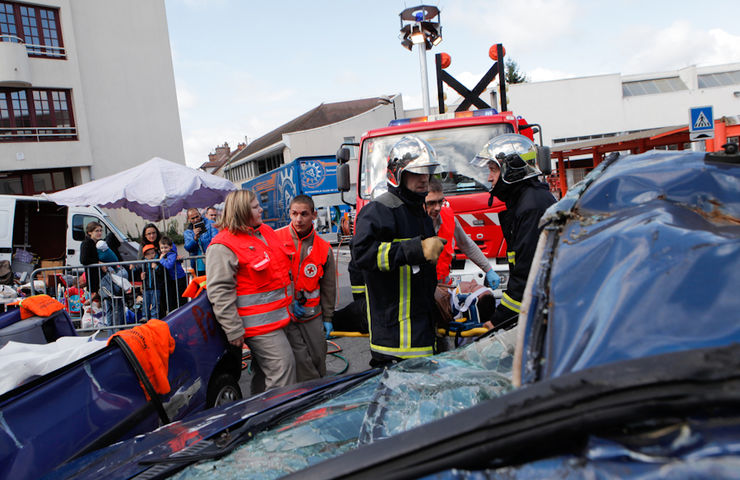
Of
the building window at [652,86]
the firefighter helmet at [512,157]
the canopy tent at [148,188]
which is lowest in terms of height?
the firefighter helmet at [512,157]

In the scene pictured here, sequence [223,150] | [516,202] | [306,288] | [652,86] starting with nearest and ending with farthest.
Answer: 1. [516,202]
2. [306,288]
3. [652,86]
4. [223,150]

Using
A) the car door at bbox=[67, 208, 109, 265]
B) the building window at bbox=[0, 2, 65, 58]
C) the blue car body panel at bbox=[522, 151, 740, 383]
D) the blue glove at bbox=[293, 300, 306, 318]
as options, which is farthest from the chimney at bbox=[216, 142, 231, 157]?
the blue car body panel at bbox=[522, 151, 740, 383]

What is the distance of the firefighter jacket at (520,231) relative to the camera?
9.76ft

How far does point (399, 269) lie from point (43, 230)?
1218 centimetres

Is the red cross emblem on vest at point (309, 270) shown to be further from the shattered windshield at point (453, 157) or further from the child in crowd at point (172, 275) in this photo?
the child in crowd at point (172, 275)

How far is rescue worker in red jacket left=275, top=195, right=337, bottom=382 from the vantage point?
161 inches

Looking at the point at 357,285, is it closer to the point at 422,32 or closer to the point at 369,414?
the point at 369,414

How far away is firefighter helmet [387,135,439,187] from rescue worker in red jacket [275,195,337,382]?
1199mm

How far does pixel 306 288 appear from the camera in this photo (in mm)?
4094

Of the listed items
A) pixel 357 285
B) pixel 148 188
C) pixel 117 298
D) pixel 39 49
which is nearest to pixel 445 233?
pixel 357 285

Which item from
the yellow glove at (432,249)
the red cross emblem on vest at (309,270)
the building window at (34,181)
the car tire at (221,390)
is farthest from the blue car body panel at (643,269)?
the building window at (34,181)

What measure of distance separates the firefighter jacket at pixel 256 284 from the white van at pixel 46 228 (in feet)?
26.2

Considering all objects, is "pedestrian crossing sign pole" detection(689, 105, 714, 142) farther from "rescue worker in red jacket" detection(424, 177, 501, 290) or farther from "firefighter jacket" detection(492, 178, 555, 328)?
"firefighter jacket" detection(492, 178, 555, 328)

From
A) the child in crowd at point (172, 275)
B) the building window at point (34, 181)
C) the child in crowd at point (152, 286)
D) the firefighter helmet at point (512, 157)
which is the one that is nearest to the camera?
the firefighter helmet at point (512, 157)
